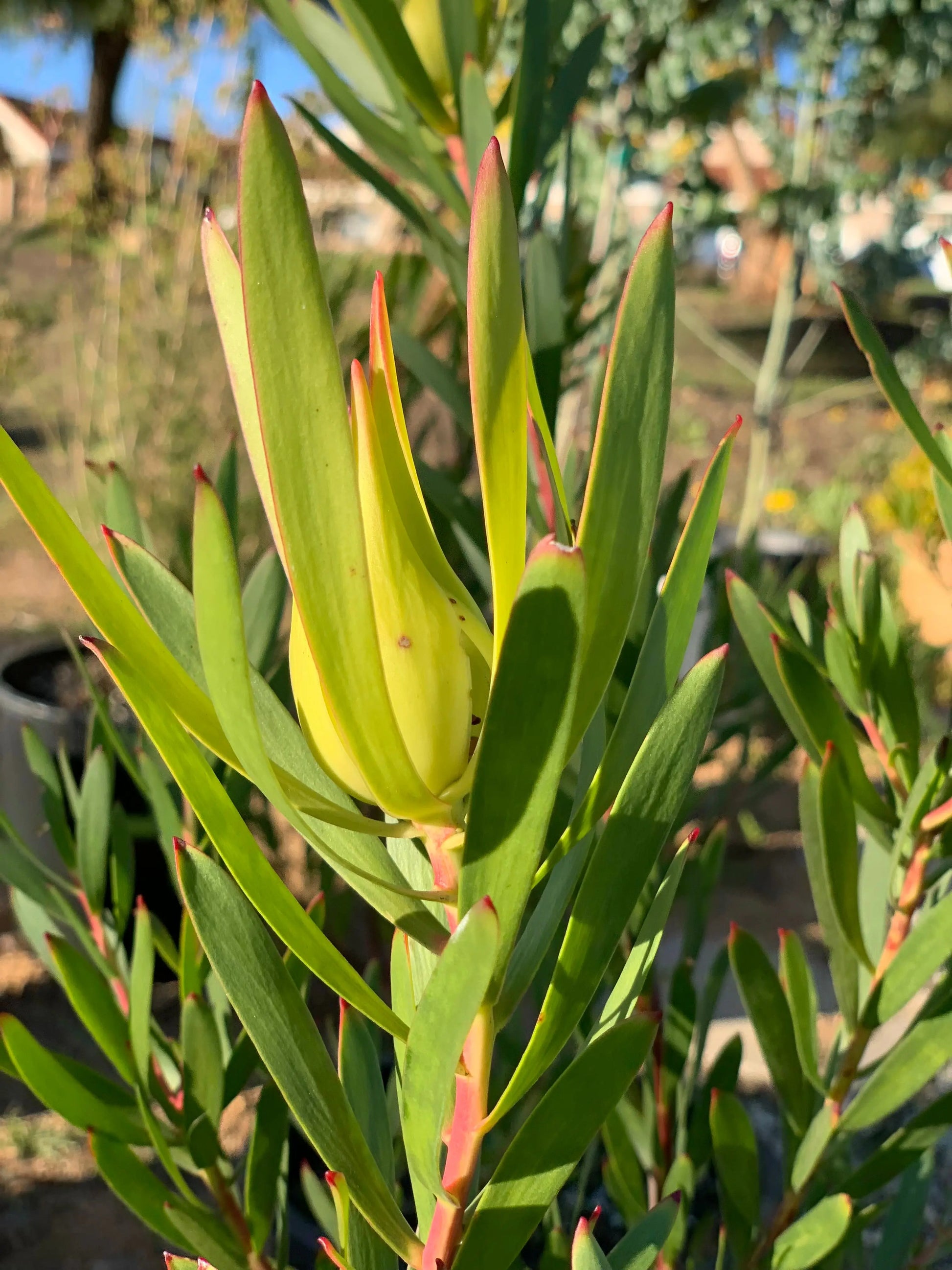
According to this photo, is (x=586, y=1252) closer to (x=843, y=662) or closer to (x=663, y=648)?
(x=663, y=648)

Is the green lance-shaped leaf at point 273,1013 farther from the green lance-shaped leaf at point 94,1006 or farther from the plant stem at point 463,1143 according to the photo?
the green lance-shaped leaf at point 94,1006

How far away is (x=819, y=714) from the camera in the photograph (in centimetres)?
44

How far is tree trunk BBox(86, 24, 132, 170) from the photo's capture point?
1054 centimetres

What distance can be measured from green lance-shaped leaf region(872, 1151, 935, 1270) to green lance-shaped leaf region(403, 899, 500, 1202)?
0.47 m

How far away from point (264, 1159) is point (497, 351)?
0.45 m

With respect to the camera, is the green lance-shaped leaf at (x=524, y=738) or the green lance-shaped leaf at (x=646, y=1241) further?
the green lance-shaped leaf at (x=646, y=1241)

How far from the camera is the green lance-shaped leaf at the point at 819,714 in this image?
0.42 m

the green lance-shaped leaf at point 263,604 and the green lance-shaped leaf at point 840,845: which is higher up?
the green lance-shaped leaf at point 263,604

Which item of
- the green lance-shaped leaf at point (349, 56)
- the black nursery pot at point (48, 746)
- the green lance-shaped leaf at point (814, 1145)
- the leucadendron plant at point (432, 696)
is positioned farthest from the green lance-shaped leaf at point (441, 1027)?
the black nursery pot at point (48, 746)

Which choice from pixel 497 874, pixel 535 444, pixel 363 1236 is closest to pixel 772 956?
pixel 535 444

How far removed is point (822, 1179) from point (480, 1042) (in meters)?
0.43

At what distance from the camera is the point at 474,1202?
1.07 feet

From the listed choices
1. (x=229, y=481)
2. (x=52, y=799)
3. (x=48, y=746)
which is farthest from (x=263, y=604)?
(x=48, y=746)

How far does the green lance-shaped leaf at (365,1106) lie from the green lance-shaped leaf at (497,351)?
0.19 meters
